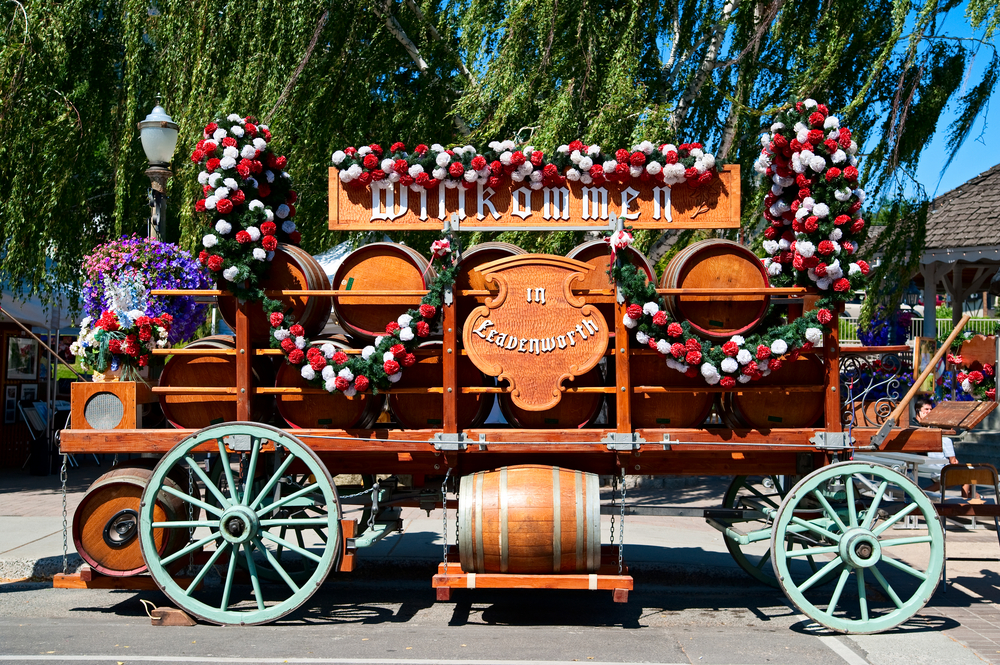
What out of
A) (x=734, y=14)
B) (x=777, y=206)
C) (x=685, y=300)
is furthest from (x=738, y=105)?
(x=685, y=300)

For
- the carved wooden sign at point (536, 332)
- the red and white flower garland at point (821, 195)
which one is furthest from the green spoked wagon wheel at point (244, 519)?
the red and white flower garland at point (821, 195)

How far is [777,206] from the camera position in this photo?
5156 millimetres

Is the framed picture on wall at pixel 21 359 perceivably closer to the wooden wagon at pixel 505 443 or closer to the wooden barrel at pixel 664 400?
the wooden wagon at pixel 505 443

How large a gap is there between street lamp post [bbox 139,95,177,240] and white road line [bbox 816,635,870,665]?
5.76 metres

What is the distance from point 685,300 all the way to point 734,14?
20.0 ft

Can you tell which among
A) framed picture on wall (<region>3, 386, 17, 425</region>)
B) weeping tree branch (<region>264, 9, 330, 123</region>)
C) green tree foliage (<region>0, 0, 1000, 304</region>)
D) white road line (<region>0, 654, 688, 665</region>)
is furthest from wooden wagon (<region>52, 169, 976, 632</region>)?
framed picture on wall (<region>3, 386, 17, 425</region>)

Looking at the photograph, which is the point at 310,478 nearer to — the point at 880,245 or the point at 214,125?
the point at 214,125

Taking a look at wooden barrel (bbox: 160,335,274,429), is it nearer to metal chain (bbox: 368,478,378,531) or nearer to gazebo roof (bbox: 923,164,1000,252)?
metal chain (bbox: 368,478,378,531)

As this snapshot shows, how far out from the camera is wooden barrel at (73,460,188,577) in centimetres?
489

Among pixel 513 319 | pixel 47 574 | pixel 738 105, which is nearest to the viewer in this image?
pixel 513 319

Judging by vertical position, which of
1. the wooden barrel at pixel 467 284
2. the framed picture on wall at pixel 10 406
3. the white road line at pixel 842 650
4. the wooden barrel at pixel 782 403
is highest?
the wooden barrel at pixel 467 284

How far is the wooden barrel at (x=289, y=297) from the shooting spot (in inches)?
199

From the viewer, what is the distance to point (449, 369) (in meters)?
4.85

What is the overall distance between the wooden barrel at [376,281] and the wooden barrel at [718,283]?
163 cm
